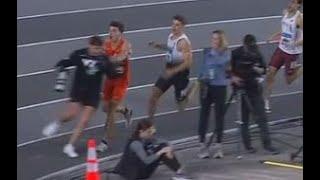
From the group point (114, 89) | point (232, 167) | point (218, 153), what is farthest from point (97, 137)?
point (232, 167)

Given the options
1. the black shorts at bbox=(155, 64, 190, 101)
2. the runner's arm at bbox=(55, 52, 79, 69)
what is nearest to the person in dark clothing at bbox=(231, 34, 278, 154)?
the black shorts at bbox=(155, 64, 190, 101)

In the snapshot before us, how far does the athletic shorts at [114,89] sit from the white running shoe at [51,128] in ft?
2.64

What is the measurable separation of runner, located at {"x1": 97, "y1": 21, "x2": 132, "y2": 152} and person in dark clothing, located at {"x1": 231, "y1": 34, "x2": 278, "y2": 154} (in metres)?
1.47

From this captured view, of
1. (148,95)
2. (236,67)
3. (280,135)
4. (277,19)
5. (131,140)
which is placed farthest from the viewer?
(277,19)

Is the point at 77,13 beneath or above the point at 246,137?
above

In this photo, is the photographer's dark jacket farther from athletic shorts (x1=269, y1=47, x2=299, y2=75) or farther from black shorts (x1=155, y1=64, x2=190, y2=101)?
athletic shorts (x1=269, y1=47, x2=299, y2=75)

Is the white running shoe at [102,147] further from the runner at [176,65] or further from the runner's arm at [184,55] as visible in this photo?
the runner's arm at [184,55]

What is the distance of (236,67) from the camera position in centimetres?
1160

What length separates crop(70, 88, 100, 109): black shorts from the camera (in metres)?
11.6

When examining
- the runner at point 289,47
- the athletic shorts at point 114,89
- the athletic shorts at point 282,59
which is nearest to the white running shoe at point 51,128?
the athletic shorts at point 114,89

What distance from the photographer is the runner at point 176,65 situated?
1232 cm
